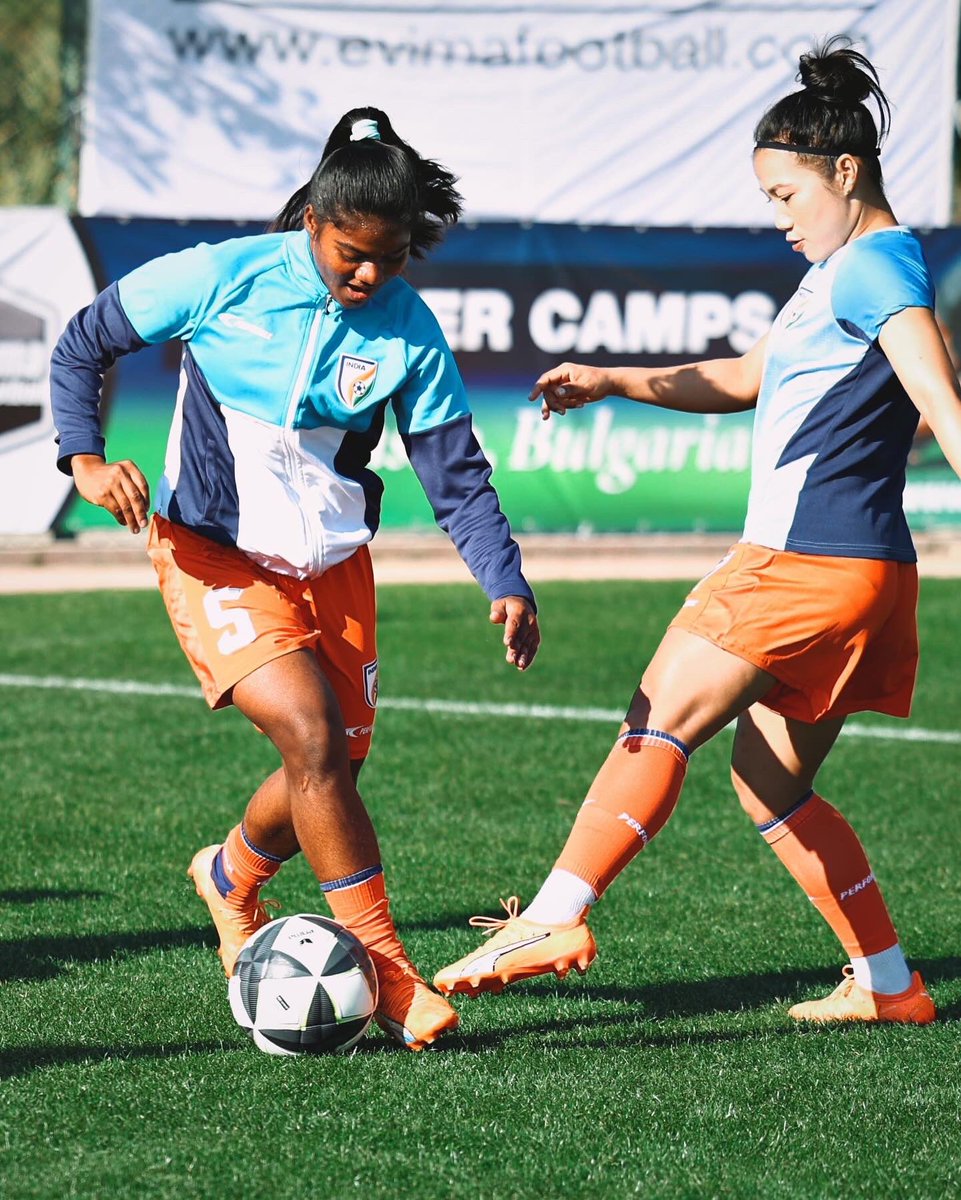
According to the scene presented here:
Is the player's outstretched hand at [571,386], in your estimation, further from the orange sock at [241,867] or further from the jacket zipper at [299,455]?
the orange sock at [241,867]

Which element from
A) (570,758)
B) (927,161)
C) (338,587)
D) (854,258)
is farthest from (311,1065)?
(927,161)

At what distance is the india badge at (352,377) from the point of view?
4.11 m

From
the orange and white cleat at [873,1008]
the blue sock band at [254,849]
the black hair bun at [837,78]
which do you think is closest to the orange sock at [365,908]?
the blue sock band at [254,849]

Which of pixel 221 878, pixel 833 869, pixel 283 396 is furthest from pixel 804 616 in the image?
pixel 221 878

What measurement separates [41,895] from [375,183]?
8.43 feet

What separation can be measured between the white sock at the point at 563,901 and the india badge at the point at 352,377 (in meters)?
1.18

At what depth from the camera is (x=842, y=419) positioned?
3.98 meters

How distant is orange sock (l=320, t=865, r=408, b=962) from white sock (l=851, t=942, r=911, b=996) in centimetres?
115

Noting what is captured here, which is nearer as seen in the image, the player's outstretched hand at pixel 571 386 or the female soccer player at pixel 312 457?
the female soccer player at pixel 312 457

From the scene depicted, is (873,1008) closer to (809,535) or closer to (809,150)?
(809,535)

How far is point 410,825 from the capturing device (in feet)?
21.2

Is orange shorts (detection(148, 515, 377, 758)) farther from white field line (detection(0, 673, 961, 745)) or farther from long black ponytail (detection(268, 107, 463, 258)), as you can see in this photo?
white field line (detection(0, 673, 961, 745))

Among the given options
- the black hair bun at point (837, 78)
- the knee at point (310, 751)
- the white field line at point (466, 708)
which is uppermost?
the black hair bun at point (837, 78)

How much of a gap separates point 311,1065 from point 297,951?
263 mm
